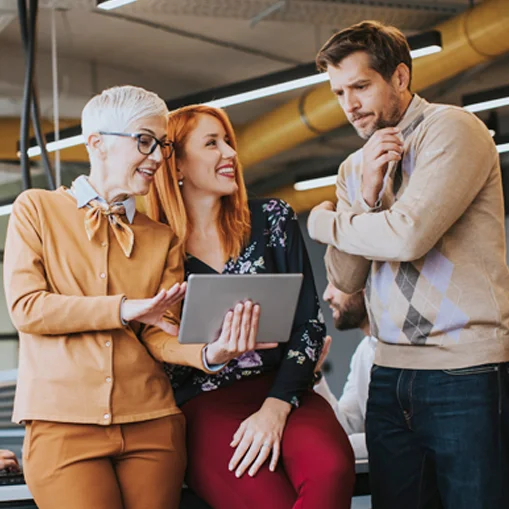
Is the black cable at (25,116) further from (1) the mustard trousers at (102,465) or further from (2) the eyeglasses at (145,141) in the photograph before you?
(1) the mustard trousers at (102,465)

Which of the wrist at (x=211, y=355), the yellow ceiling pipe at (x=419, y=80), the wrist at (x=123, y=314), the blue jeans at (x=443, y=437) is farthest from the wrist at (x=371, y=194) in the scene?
the yellow ceiling pipe at (x=419, y=80)

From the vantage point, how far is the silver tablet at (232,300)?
183 centimetres

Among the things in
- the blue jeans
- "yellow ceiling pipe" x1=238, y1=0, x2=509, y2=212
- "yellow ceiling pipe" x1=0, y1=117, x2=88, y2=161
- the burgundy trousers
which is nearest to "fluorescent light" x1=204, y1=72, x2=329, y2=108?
"yellow ceiling pipe" x1=238, y1=0, x2=509, y2=212

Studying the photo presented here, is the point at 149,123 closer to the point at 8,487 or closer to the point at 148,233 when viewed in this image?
the point at 148,233

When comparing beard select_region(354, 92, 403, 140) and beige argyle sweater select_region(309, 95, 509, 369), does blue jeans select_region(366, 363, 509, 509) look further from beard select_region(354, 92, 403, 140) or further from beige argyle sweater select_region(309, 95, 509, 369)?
beard select_region(354, 92, 403, 140)

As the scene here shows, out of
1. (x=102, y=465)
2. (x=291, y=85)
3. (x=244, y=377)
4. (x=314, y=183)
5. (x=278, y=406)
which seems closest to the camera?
(x=102, y=465)

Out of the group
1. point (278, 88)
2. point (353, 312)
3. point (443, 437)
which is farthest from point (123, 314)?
point (278, 88)

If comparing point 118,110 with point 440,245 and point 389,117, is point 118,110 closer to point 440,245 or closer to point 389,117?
point 389,117

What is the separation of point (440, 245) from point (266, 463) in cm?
65

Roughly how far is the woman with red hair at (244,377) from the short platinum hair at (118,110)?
0.33 meters

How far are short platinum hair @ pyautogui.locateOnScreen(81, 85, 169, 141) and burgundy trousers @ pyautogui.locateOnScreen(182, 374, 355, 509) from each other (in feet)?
2.32

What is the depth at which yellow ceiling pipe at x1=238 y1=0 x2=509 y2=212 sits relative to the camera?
626cm

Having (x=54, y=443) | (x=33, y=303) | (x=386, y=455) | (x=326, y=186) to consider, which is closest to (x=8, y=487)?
(x=54, y=443)

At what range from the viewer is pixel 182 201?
2.35 meters
